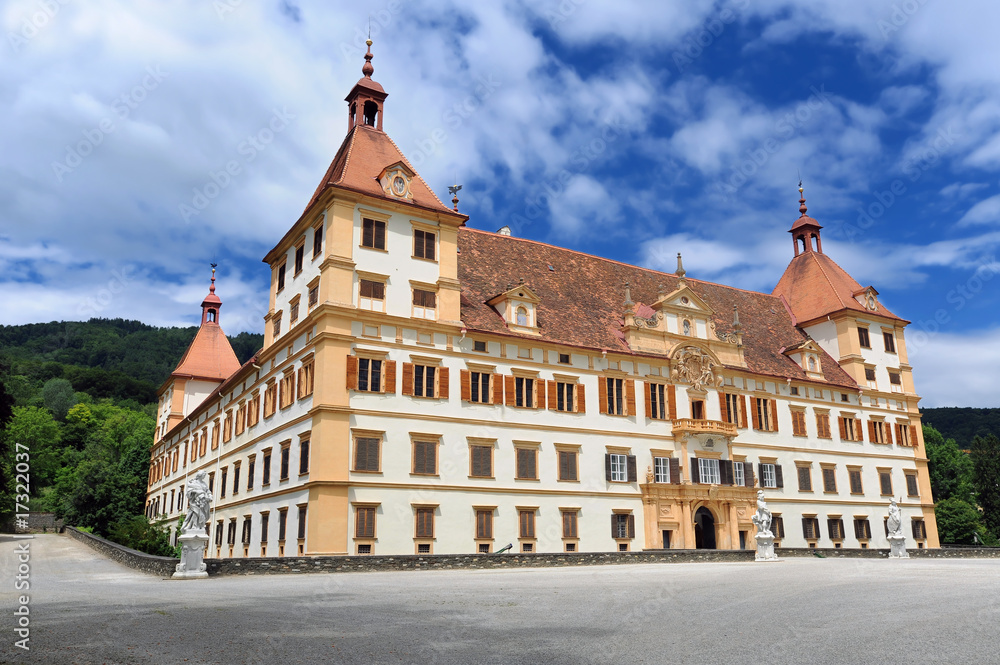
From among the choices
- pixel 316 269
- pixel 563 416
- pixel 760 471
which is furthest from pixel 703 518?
pixel 316 269

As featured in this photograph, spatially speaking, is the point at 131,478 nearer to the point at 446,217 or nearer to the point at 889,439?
the point at 446,217

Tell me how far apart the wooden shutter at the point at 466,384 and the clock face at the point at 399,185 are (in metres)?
9.18

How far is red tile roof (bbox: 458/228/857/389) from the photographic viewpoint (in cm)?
4016

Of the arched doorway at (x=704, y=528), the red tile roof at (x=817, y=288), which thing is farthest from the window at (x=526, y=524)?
the red tile roof at (x=817, y=288)

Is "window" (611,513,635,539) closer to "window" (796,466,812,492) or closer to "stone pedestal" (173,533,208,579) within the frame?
"window" (796,466,812,492)

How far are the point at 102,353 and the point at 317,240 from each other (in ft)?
416

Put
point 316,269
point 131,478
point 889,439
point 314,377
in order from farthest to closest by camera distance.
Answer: point 131,478
point 889,439
point 316,269
point 314,377

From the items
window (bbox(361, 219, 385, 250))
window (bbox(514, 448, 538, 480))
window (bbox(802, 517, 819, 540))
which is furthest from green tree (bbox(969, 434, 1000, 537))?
window (bbox(361, 219, 385, 250))

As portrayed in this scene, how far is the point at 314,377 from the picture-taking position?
33312mm

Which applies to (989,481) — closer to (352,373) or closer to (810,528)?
(810,528)

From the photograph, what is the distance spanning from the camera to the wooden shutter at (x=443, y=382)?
115ft

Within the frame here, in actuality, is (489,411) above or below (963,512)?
above

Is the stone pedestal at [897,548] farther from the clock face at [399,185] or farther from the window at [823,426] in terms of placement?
the clock face at [399,185]

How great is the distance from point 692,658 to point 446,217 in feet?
99.2
